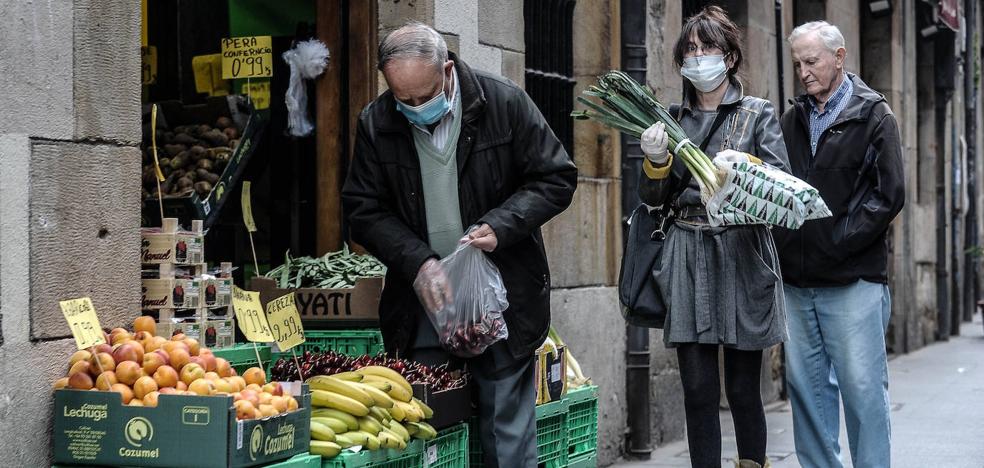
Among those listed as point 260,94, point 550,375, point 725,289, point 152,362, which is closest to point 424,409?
point 152,362

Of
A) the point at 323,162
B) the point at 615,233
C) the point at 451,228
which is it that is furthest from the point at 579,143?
the point at 451,228

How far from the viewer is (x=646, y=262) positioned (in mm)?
5574

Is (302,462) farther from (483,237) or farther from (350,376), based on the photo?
(483,237)

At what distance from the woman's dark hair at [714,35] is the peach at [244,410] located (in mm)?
2316

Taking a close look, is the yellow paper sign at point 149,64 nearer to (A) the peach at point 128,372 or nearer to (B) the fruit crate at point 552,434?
(B) the fruit crate at point 552,434

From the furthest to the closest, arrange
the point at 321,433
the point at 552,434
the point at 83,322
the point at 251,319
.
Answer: the point at 552,434 < the point at 251,319 < the point at 321,433 < the point at 83,322

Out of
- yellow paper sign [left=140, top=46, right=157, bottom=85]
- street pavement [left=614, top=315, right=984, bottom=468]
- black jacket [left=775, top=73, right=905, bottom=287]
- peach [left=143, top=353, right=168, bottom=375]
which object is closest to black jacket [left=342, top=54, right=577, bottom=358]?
peach [left=143, top=353, right=168, bottom=375]

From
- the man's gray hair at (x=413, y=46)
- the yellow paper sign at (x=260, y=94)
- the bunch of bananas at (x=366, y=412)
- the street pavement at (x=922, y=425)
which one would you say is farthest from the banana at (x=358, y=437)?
the street pavement at (x=922, y=425)

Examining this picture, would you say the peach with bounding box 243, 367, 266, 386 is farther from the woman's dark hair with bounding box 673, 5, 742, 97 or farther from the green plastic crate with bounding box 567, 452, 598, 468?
the woman's dark hair with bounding box 673, 5, 742, 97

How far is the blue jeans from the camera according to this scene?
230 inches

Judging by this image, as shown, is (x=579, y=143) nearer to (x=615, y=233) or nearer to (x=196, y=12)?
(x=615, y=233)

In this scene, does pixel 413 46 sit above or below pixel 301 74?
below

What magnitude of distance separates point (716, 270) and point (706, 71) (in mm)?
778

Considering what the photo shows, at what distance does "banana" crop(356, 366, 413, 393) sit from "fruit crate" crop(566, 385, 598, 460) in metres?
1.33
